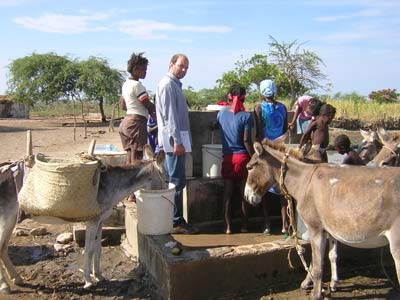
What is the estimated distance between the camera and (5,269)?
5.09 meters

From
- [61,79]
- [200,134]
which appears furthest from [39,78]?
[200,134]

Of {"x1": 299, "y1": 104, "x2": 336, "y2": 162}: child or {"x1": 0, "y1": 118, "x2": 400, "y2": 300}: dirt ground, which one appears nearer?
{"x1": 0, "y1": 118, "x2": 400, "y2": 300}: dirt ground

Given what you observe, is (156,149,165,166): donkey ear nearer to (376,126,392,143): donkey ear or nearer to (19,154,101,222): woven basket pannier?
(19,154,101,222): woven basket pannier

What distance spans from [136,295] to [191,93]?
4298 cm

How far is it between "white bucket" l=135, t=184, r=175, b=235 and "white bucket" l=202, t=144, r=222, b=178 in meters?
1.13

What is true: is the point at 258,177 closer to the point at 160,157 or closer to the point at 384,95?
the point at 160,157

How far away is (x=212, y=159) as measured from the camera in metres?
6.08

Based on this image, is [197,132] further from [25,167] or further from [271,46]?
[271,46]

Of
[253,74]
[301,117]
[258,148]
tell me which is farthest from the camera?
[253,74]

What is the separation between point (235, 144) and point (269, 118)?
0.70 metres

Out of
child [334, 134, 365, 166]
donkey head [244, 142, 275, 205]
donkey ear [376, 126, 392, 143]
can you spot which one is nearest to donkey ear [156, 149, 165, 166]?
donkey head [244, 142, 275, 205]

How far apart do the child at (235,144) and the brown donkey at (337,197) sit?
851 mm

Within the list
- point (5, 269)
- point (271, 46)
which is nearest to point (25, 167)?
point (5, 269)

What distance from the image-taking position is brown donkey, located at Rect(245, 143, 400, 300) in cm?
362
